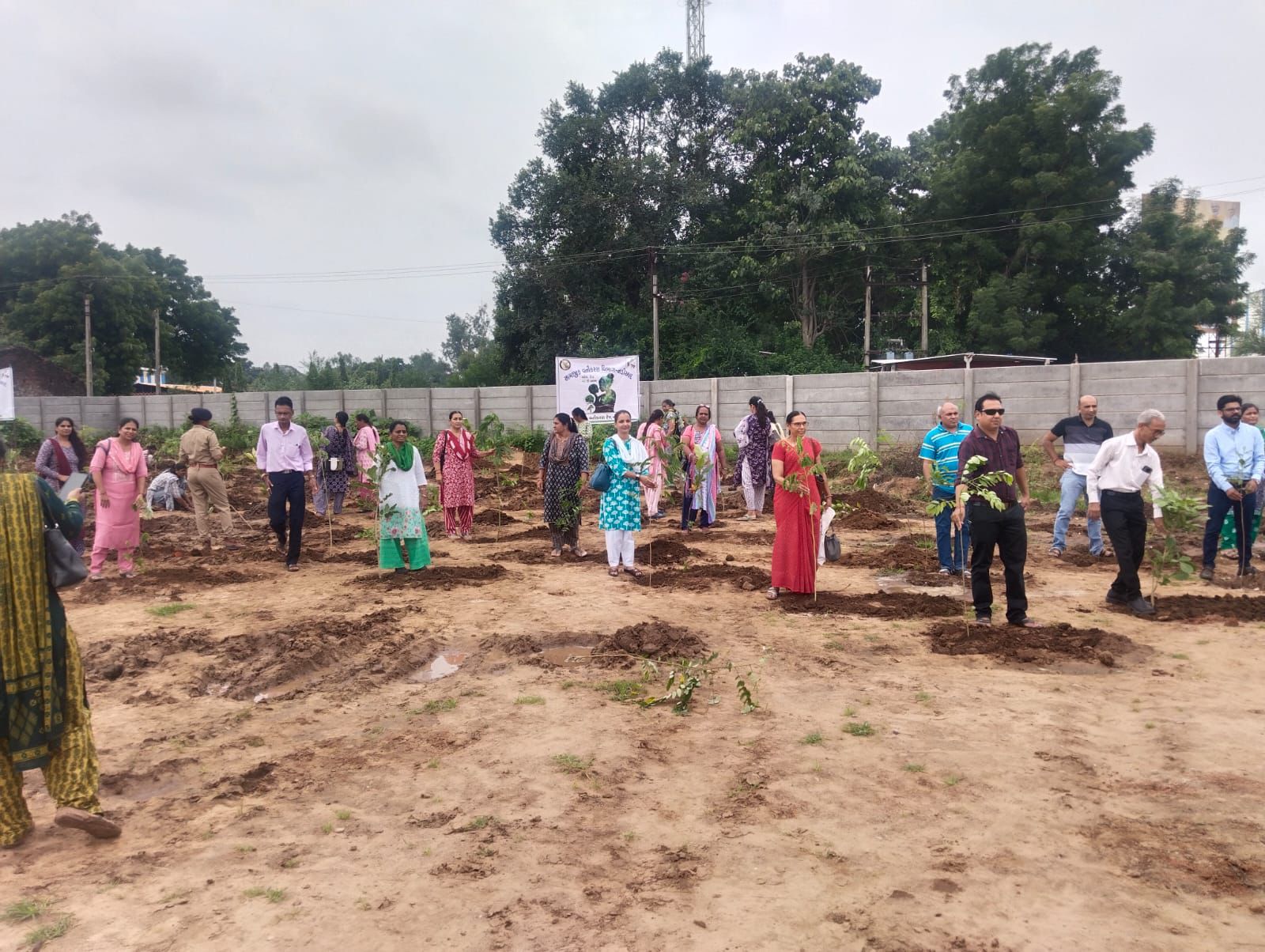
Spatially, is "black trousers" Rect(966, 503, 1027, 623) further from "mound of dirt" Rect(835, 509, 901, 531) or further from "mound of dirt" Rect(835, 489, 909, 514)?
"mound of dirt" Rect(835, 489, 909, 514)

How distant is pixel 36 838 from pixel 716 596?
546cm

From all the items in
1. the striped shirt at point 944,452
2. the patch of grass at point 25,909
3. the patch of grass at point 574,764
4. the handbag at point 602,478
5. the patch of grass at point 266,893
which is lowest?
the patch of grass at point 266,893

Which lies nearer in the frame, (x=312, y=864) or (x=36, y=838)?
(x=312, y=864)

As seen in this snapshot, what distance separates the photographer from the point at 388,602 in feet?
26.1

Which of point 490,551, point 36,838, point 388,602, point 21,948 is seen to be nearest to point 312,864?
point 21,948

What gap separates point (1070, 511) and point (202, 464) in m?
9.59

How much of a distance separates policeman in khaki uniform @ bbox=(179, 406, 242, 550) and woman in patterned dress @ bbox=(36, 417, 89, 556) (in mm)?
1002


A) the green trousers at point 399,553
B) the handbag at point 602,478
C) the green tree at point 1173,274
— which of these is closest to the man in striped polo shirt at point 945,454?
the handbag at point 602,478

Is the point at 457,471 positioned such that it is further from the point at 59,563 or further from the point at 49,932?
the point at 49,932

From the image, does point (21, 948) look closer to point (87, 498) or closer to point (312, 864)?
point (312, 864)

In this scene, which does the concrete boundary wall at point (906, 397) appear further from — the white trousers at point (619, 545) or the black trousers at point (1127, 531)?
the black trousers at point (1127, 531)

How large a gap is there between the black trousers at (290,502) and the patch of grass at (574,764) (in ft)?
19.7

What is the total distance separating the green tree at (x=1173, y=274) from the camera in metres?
27.5

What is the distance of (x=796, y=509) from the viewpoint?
7.54m
